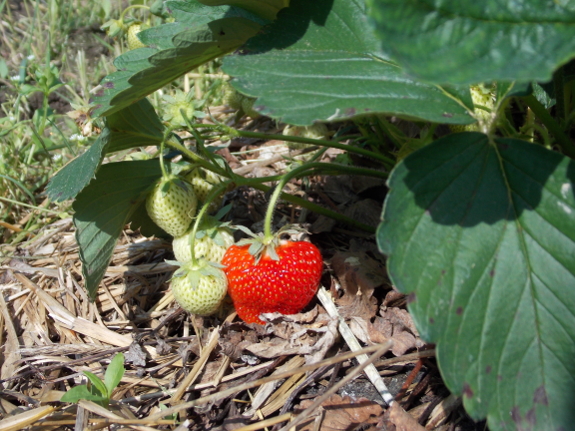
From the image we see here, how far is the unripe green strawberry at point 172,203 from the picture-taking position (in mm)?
1356

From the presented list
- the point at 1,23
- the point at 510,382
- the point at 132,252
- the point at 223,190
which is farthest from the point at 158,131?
the point at 1,23

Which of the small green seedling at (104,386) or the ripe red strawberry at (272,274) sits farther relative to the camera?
the ripe red strawberry at (272,274)

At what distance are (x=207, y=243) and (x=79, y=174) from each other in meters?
0.36

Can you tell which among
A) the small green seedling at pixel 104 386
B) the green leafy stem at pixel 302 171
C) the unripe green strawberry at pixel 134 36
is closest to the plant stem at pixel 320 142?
the green leafy stem at pixel 302 171

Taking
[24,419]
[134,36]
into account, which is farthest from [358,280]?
[134,36]

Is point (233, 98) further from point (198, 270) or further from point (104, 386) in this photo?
point (104, 386)

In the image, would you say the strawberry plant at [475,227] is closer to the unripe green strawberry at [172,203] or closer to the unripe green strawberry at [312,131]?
the unripe green strawberry at [172,203]

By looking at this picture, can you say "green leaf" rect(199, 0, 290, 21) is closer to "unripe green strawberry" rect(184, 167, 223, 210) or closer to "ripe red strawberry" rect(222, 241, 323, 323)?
"unripe green strawberry" rect(184, 167, 223, 210)

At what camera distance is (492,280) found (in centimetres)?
92

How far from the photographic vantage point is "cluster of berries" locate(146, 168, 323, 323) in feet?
4.37

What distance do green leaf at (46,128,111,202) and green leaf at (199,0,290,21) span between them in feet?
1.22

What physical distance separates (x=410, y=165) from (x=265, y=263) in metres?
0.54

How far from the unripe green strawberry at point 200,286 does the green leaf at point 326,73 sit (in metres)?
0.52

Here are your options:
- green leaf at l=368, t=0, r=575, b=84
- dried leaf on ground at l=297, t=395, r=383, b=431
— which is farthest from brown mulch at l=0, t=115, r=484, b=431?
green leaf at l=368, t=0, r=575, b=84
